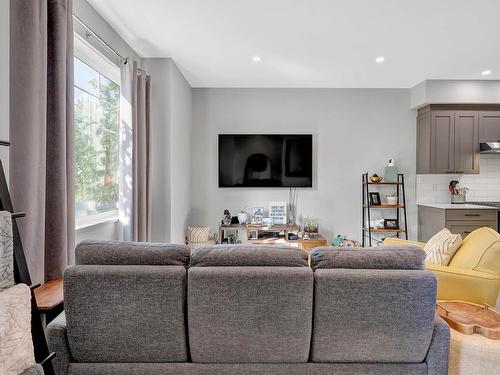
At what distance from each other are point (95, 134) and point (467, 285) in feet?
10.5

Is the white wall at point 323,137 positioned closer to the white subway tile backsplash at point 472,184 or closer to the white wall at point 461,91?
the white subway tile backsplash at point 472,184

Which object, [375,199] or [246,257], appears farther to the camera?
[375,199]

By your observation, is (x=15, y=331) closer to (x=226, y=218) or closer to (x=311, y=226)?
(x=226, y=218)

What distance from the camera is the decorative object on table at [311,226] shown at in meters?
4.82

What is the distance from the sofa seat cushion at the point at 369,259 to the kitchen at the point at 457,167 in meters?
3.19

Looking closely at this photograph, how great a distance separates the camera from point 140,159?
339 cm

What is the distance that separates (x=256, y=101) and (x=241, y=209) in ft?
5.57

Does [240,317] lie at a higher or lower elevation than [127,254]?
lower

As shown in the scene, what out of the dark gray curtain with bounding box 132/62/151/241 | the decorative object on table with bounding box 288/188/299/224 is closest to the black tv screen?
the decorative object on table with bounding box 288/188/299/224

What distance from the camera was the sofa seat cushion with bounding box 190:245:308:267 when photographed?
1601 mm

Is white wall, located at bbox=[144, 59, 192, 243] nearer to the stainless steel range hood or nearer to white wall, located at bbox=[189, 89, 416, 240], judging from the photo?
white wall, located at bbox=[189, 89, 416, 240]

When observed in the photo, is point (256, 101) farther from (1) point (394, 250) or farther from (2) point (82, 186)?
(1) point (394, 250)

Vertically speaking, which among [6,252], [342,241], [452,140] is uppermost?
[452,140]

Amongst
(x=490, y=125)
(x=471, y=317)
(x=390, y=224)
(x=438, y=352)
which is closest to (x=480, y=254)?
(x=471, y=317)
